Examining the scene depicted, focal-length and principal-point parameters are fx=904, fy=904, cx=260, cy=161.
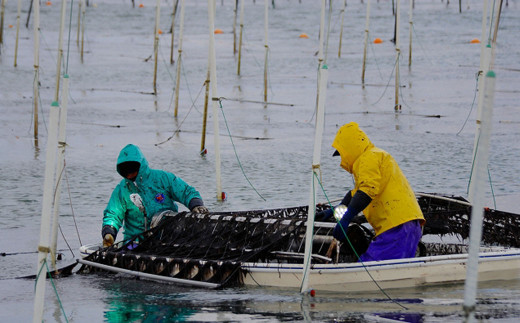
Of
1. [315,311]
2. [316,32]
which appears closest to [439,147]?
[315,311]

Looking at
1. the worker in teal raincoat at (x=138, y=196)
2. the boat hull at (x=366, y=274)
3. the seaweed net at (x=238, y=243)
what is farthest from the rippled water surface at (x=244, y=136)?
the worker in teal raincoat at (x=138, y=196)

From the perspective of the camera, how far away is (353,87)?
893 inches

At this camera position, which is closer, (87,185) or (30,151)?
(87,185)

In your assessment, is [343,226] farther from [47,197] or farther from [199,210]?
[47,197]

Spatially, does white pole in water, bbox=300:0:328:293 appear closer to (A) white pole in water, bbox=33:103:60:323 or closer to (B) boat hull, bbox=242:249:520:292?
(B) boat hull, bbox=242:249:520:292

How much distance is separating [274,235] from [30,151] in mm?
8296

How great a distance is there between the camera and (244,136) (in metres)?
16.1

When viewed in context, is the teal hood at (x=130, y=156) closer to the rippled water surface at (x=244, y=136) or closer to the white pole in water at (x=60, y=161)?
the white pole in water at (x=60, y=161)

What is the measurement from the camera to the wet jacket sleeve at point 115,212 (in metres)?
7.71

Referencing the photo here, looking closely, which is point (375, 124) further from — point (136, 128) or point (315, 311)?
point (315, 311)

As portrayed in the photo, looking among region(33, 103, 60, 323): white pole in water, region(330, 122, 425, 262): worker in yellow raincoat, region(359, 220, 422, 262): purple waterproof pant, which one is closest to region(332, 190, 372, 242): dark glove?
region(330, 122, 425, 262): worker in yellow raincoat

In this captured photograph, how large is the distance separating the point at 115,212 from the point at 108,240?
251 mm

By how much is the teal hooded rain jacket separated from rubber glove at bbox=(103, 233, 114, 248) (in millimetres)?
49

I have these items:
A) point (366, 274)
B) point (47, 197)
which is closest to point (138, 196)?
point (366, 274)
